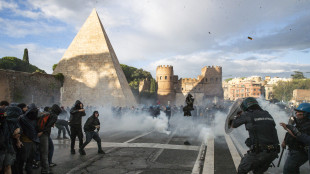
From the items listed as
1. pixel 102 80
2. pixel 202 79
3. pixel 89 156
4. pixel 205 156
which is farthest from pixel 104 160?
pixel 202 79

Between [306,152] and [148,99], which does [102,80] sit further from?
[148,99]

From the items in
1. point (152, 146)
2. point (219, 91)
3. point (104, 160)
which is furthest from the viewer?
point (219, 91)

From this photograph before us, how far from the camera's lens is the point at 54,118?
222 inches

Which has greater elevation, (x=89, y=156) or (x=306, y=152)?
(x=306, y=152)

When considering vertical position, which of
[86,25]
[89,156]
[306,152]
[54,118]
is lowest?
[89,156]

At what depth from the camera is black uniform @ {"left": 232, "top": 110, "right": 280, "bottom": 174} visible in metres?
3.65

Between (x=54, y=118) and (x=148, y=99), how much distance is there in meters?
65.2

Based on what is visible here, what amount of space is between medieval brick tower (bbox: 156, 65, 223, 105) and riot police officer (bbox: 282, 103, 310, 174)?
72085mm

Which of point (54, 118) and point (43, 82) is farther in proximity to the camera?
point (43, 82)

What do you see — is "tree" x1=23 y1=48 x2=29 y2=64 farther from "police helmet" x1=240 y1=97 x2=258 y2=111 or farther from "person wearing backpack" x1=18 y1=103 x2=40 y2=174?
"police helmet" x1=240 y1=97 x2=258 y2=111

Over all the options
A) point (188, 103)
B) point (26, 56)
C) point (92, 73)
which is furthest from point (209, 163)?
point (26, 56)

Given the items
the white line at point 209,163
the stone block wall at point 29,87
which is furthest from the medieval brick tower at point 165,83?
the white line at point 209,163

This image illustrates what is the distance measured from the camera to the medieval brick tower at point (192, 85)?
76.4 meters

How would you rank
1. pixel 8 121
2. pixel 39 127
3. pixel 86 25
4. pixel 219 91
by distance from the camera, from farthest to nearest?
pixel 219 91, pixel 86 25, pixel 39 127, pixel 8 121
